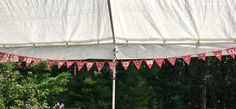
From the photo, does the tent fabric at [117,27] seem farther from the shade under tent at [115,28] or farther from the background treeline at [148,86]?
the background treeline at [148,86]

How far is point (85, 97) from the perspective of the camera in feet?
56.0

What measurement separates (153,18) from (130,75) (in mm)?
13630

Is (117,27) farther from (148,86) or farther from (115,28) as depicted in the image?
(148,86)

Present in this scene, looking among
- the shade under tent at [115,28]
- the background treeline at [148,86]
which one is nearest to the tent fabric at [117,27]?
the shade under tent at [115,28]

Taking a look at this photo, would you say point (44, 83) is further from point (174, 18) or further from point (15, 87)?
point (174, 18)

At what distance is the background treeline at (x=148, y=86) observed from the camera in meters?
15.4

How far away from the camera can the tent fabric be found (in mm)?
3883

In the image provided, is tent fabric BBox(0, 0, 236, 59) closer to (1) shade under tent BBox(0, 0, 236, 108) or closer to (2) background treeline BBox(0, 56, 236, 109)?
(1) shade under tent BBox(0, 0, 236, 108)

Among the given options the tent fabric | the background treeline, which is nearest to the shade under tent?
the tent fabric

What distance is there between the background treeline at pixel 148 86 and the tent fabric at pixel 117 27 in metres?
8.69

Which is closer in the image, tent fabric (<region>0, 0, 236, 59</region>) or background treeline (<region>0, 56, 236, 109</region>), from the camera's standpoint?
tent fabric (<region>0, 0, 236, 59</region>)

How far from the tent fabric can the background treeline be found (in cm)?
869

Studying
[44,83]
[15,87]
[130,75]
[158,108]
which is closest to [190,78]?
[158,108]

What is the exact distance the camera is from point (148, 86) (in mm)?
18656
